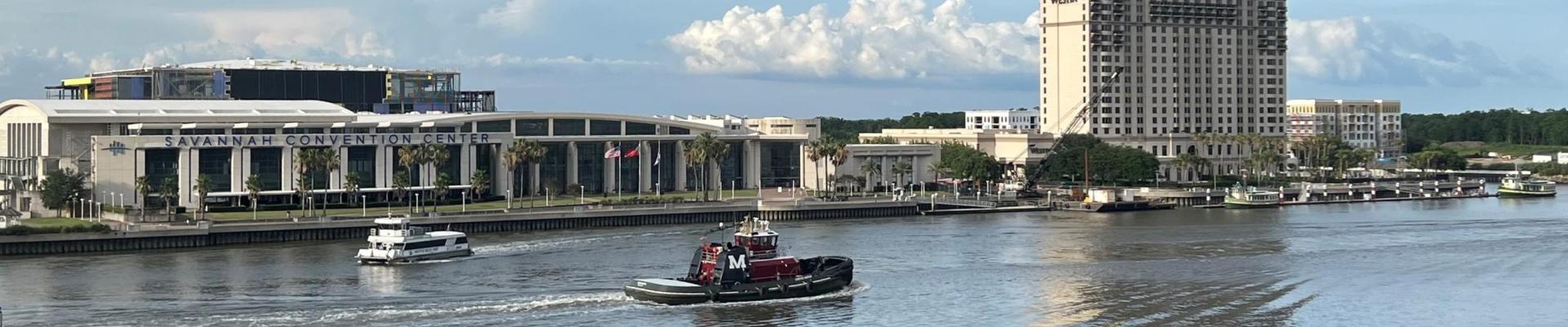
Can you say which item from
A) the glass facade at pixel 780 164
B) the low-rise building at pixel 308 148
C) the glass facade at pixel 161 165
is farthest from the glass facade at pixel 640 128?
the glass facade at pixel 161 165

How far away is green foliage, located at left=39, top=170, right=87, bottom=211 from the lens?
434 ft

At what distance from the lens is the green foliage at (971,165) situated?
186 m

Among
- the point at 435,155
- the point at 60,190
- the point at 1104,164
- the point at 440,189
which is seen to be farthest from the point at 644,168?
the point at 60,190

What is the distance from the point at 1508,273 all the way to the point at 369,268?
5616 cm

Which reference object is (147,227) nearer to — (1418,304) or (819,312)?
(819,312)

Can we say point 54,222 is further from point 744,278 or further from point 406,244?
point 744,278

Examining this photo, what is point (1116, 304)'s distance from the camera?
8575cm

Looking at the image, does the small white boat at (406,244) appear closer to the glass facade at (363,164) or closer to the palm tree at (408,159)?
the palm tree at (408,159)

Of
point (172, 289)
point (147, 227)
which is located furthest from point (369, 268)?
point (147, 227)

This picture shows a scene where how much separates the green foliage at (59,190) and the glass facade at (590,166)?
44.6 meters

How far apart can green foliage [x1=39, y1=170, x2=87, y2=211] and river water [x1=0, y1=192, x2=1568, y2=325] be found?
2236 centimetres

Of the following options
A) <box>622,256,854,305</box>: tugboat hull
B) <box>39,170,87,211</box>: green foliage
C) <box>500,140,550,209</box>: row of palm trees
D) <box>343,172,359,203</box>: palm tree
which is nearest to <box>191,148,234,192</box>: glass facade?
<box>343,172,359,203</box>: palm tree

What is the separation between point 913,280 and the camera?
94625mm

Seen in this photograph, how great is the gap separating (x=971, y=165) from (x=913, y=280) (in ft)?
303
